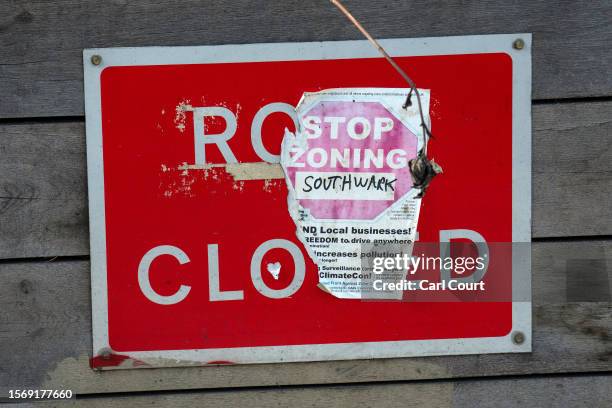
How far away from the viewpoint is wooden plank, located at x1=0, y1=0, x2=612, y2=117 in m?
0.91

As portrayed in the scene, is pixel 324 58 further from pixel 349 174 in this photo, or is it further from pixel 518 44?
pixel 518 44

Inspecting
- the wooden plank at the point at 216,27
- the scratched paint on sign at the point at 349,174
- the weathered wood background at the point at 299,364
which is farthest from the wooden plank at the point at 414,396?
the wooden plank at the point at 216,27

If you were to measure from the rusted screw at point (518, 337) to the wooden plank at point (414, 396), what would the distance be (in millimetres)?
68

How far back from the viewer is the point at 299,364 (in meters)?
0.94

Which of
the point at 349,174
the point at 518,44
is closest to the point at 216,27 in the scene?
the point at 349,174

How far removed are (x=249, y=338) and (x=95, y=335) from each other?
25cm

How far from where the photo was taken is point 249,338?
925 mm

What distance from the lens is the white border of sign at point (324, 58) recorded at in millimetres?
906

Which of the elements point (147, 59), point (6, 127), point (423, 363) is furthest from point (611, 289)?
point (6, 127)

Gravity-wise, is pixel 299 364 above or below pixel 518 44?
below

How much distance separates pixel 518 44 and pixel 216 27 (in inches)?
19.1

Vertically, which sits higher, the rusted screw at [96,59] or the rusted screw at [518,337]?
the rusted screw at [96,59]

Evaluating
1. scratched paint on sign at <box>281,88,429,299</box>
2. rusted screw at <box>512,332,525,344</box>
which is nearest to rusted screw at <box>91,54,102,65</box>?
scratched paint on sign at <box>281,88,429,299</box>

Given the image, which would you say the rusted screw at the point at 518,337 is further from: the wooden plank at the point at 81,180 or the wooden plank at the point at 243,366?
the wooden plank at the point at 81,180
